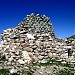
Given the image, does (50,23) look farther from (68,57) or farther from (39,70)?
(39,70)

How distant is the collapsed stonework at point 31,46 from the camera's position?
34.7 meters

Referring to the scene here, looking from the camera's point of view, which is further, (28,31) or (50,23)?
(50,23)

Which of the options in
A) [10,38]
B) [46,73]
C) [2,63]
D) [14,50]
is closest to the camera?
[46,73]

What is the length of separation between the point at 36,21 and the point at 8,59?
13.8 meters

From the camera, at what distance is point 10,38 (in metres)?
41.9

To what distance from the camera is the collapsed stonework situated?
34688mm

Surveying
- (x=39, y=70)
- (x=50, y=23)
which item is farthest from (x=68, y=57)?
(x=50, y=23)

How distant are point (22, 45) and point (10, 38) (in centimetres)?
334

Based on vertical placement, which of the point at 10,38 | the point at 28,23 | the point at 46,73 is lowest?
the point at 46,73

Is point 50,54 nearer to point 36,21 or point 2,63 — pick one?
point 2,63

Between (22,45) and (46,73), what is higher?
(22,45)

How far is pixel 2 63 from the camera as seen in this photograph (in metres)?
33.0

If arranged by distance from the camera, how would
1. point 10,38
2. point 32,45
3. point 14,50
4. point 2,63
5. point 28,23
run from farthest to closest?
1. point 28,23
2. point 10,38
3. point 32,45
4. point 14,50
5. point 2,63

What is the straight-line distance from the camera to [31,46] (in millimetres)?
38906
